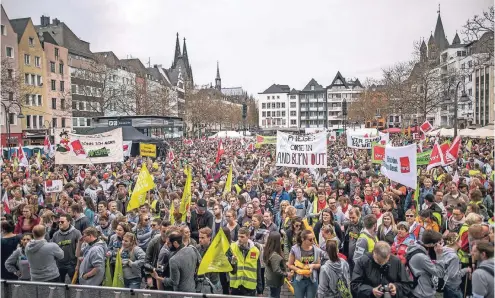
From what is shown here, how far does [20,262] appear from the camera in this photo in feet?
23.2

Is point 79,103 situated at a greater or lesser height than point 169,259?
greater

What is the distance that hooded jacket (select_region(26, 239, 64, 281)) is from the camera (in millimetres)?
6605

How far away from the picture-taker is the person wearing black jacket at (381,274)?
5355 millimetres

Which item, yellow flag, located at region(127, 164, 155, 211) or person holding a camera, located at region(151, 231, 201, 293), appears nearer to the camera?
person holding a camera, located at region(151, 231, 201, 293)

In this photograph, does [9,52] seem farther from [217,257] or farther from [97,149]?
[217,257]

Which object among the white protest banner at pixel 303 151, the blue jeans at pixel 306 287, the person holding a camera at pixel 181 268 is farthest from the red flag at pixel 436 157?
the person holding a camera at pixel 181 268

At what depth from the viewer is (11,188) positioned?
1317 cm

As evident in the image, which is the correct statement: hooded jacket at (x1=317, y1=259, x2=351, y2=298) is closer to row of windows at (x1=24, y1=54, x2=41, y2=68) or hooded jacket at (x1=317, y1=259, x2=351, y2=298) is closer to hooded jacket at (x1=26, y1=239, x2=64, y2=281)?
hooded jacket at (x1=26, y1=239, x2=64, y2=281)

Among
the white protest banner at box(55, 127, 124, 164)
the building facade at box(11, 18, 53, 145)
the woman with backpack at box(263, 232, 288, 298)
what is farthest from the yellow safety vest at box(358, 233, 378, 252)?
the building facade at box(11, 18, 53, 145)

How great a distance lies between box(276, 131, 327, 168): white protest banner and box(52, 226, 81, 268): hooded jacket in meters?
8.03

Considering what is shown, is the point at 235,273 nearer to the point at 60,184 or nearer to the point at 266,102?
the point at 60,184

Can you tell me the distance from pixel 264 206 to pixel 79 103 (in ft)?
209

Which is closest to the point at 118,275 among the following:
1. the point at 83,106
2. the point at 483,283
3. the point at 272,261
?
the point at 272,261

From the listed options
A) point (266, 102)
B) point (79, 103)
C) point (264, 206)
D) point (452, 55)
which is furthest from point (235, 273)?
point (266, 102)
